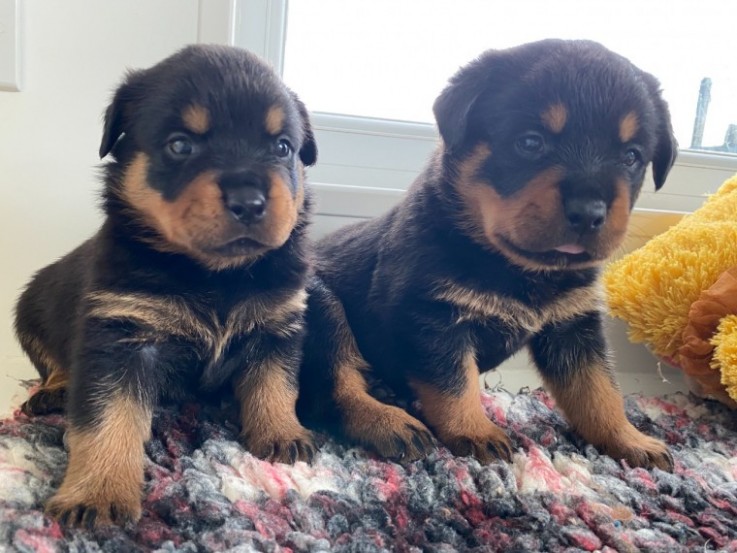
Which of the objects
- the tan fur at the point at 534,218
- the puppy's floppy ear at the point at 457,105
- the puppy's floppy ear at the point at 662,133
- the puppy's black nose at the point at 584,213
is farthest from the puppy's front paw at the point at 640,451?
the puppy's floppy ear at the point at 457,105

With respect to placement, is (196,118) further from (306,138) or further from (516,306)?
(516,306)

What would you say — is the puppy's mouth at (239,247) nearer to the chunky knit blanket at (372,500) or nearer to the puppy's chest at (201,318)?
the puppy's chest at (201,318)

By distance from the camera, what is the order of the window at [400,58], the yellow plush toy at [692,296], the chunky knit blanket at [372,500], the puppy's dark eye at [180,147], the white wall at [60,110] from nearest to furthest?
1. the chunky knit blanket at [372,500]
2. the puppy's dark eye at [180,147]
3. the yellow plush toy at [692,296]
4. the white wall at [60,110]
5. the window at [400,58]

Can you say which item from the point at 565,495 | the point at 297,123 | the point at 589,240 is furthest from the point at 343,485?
the point at 297,123

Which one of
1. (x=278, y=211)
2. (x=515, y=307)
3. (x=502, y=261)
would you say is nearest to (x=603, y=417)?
(x=515, y=307)

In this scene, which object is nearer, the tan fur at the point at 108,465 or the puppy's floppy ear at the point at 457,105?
the tan fur at the point at 108,465
